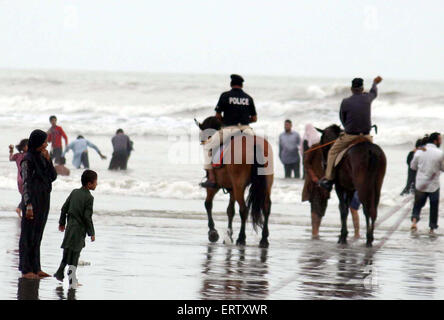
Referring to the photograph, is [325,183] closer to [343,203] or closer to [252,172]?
[343,203]

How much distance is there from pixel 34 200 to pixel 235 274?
235 cm

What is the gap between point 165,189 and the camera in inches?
1001

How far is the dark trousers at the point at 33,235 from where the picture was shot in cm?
1048

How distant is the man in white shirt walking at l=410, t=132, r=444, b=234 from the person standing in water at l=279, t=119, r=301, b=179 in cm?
1140

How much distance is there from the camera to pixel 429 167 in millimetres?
17859

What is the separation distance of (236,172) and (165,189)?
433 inches

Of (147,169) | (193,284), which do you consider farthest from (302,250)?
(147,169)

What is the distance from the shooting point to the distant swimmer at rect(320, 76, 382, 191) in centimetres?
1518

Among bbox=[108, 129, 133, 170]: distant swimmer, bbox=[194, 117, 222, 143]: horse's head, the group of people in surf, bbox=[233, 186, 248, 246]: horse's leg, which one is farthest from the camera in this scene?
bbox=[108, 129, 133, 170]: distant swimmer

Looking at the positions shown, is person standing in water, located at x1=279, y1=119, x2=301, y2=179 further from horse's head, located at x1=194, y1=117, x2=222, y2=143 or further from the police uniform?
the police uniform

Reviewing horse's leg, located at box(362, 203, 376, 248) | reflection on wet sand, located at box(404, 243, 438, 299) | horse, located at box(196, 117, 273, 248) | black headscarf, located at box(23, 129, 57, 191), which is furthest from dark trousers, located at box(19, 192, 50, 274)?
horse's leg, located at box(362, 203, 376, 248)

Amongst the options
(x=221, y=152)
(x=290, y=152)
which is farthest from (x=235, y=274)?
(x=290, y=152)

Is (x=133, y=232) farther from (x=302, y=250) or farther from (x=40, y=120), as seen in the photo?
(x=40, y=120)

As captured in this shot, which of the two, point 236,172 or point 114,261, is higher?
point 236,172
